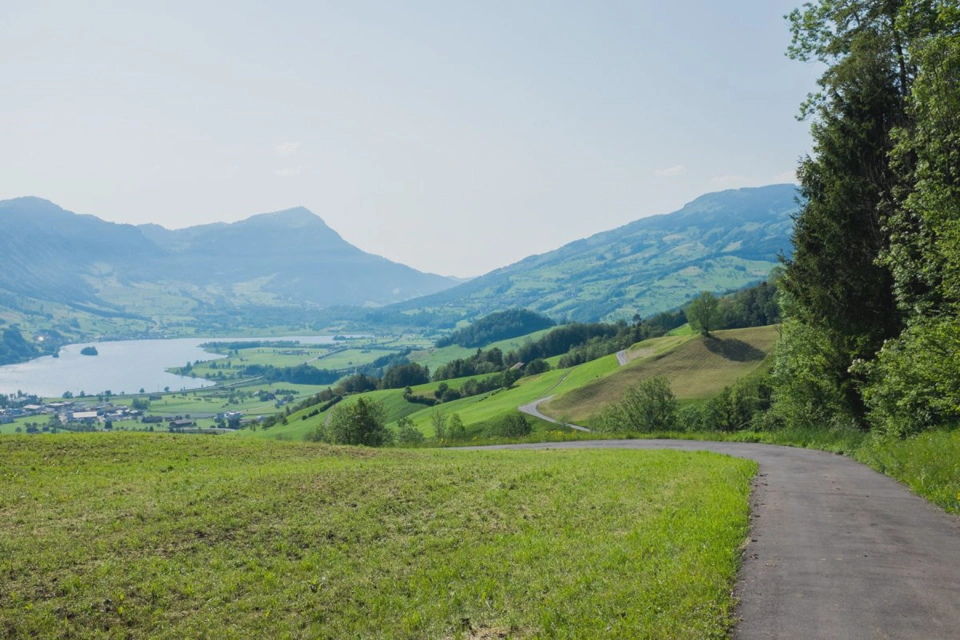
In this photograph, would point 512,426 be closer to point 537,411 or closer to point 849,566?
point 537,411

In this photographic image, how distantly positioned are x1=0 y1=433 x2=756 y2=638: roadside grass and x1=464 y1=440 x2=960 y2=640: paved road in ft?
2.26

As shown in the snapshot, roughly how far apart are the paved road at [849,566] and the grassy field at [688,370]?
93701 millimetres

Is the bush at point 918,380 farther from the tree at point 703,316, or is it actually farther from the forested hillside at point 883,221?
the tree at point 703,316

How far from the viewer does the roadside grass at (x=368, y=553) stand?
460 inches

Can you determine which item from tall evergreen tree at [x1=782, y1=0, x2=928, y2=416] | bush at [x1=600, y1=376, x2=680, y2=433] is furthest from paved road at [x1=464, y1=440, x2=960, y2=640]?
bush at [x1=600, y1=376, x2=680, y2=433]

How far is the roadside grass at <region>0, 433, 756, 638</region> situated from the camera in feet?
38.3

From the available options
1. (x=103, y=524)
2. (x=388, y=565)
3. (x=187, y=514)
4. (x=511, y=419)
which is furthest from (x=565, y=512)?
(x=511, y=419)

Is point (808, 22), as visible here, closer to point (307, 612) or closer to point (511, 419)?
point (307, 612)

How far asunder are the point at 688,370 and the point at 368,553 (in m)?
→ 122

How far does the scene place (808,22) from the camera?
105ft

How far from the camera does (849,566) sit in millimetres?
12805

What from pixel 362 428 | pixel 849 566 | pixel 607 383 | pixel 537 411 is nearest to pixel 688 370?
pixel 607 383

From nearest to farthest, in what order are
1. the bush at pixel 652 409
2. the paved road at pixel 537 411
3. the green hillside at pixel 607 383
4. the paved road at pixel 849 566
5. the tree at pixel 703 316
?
the paved road at pixel 849 566 < the bush at pixel 652 409 < the paved road at pixel 537 411 < the green hillside at pixel 607 383 < the tree at pixel 703 316

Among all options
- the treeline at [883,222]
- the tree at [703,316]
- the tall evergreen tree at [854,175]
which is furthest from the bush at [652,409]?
the tree at [703,316]
